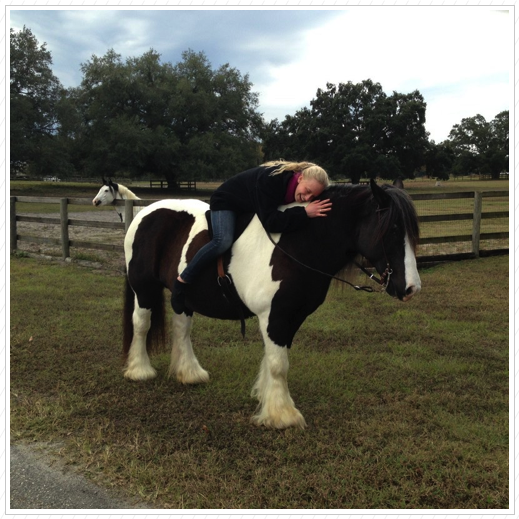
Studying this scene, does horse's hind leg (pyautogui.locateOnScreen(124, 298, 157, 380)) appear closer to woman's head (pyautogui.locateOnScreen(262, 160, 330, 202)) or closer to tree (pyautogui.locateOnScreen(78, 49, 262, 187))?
woman's head (pyautogui.locateOnScreen(262, 160, 330, 202))

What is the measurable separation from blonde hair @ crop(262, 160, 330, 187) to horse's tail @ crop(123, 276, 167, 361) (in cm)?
176

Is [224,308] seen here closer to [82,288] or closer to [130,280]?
[130,280]

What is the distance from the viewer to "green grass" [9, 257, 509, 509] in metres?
2.52

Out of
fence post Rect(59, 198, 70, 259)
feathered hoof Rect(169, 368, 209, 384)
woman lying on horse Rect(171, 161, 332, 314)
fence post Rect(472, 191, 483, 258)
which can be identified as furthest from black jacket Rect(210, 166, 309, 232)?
fence post Rect(472, 191, 483, 258)

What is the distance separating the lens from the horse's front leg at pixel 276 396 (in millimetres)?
3201

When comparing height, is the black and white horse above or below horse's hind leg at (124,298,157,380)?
above

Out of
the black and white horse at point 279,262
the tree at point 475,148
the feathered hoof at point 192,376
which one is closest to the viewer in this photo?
the black and white horse at point 279,262

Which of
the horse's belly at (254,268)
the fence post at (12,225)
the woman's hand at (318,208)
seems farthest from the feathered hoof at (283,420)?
the fence post at (12,225)

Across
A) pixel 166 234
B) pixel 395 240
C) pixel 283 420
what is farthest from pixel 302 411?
pixel 166 234

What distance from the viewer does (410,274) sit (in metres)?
2.74

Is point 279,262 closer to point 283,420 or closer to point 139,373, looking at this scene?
point 283,420

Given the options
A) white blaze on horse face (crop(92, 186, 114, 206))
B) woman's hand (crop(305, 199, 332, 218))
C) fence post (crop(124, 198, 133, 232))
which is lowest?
woman's hand (crop(305, 199, 332, 218))

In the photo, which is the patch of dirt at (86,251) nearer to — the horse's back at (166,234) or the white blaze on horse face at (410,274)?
the horse's back at (166,234)

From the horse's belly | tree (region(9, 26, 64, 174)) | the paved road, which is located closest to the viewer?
the paved road
